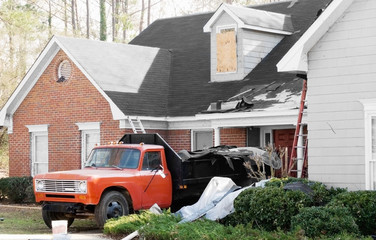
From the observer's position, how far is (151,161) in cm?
1909

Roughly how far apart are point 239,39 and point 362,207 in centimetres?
1222

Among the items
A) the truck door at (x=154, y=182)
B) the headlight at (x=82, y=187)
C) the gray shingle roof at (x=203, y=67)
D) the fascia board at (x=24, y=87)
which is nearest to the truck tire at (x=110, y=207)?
the headlight at (x=82, y=187)

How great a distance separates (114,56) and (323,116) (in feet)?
39.0

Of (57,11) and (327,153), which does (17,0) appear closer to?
(57,11)

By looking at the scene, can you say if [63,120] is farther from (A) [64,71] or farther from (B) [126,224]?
(B) [126,224]

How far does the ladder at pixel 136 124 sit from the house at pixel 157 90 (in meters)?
0.21

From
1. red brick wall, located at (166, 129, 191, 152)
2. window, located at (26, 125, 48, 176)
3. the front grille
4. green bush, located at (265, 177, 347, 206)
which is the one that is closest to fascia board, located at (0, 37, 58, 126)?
window, located at (26, 125, 48, 176)

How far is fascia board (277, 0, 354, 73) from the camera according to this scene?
16.4 m

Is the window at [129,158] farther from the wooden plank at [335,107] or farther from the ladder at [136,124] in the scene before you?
the ladder at [136,124]

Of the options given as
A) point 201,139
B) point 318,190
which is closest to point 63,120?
point 201,139

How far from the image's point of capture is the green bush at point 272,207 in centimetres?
1561

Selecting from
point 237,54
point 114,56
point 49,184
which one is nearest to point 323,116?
point 49,184

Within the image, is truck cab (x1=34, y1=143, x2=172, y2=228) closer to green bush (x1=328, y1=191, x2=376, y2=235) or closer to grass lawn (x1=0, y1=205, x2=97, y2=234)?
grass lawn (x1=0, y1=205, x2=97, y2=234)

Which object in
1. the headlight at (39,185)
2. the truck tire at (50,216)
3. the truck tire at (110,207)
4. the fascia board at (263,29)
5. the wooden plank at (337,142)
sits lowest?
the truck tire at (50,216)
